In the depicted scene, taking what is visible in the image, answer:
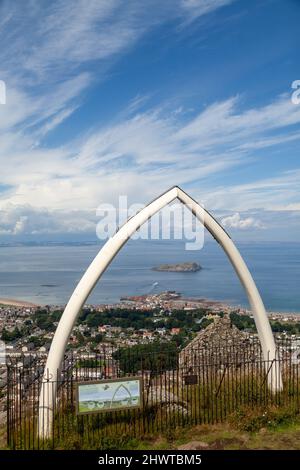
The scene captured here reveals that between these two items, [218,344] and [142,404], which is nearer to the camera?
[142,404]

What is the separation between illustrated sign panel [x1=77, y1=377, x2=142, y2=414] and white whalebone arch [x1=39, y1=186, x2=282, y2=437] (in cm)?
56

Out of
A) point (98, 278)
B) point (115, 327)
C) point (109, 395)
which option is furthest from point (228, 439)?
point (115, 327)

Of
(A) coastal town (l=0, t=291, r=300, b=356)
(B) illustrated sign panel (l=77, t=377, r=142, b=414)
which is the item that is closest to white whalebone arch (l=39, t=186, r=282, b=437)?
(B) illustrated sign panel (l=77, t=377, r=142, b=414)

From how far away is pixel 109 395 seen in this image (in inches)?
330

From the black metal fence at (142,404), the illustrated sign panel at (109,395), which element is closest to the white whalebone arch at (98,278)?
the black metal fence at (142,404)

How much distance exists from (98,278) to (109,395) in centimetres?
228

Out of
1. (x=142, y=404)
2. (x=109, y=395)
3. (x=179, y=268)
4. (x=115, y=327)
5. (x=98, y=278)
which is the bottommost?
(x=115, y=327)

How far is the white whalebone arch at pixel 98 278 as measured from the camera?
8.16m

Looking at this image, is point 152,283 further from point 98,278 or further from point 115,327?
point 98,278

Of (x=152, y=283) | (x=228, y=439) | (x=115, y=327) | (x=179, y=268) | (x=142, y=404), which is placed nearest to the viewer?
(x=228, y=439)

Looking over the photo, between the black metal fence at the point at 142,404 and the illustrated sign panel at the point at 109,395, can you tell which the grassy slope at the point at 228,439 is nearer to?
the black metal fence at the point at 142,404

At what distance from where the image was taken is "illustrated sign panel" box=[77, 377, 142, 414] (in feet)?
27.0

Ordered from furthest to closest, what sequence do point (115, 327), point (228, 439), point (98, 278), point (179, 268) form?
point (179, 268)
point (115, 327)
point (98, 278)
point (228, 439)

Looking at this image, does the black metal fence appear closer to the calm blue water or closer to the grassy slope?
the grassy slope
